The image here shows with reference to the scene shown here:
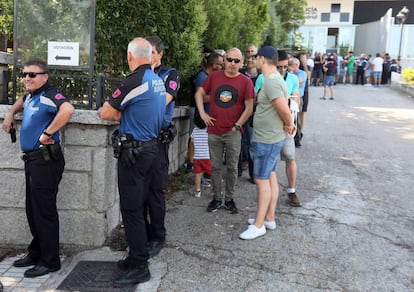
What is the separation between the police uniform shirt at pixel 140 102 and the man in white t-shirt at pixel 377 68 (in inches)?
806

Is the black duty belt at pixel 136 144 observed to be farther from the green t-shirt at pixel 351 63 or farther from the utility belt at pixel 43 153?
the green t-shirt at pixel 351 63

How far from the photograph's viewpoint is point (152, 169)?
367 centimetres

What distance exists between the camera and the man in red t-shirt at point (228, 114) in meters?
4.89

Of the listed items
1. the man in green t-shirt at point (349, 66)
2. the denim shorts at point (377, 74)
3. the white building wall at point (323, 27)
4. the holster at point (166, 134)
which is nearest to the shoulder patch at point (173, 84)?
the holster at point (166, 134)

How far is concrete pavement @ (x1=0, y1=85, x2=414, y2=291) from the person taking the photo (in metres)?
3.59

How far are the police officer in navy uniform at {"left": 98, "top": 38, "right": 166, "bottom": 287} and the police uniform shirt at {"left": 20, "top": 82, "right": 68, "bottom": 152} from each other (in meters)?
0.40

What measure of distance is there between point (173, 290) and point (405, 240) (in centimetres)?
250

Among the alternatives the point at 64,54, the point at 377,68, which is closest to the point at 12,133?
the point at 64,54

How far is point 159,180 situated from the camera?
12.9ft

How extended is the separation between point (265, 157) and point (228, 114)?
0.78 metres

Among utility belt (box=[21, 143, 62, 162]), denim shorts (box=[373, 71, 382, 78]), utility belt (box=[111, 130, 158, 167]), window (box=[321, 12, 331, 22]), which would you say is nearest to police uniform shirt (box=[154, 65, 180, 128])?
utility belt (box=[111, 130, 158, 167])

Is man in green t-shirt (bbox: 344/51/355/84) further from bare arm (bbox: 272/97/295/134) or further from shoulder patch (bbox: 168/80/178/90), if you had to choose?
shoulder patch (bbox: 168/80/178/90)

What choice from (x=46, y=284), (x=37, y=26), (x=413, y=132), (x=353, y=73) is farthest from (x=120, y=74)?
(x=353, y=73)

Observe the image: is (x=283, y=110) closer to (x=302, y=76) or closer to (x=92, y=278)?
(x=92, y=278)
